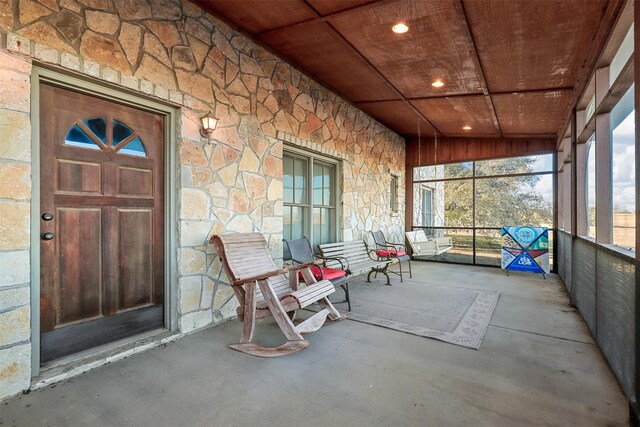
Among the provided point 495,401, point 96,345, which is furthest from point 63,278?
point 495,401

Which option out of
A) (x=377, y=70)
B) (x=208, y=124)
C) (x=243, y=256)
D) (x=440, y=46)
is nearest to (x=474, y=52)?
(x=440, y=46)

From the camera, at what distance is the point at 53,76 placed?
2158 millimetres

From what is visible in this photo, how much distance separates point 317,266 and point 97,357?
2118 millimetres

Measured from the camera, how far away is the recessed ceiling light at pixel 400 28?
9.61 feet

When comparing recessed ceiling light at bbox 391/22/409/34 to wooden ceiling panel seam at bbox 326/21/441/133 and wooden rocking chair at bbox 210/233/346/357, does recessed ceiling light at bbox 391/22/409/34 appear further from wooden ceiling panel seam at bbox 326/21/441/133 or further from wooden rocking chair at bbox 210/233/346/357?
wooden rocking chair at bbox 210/233/346/357

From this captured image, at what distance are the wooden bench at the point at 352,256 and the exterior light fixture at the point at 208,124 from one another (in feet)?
6.65

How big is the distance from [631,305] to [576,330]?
1.40 metres

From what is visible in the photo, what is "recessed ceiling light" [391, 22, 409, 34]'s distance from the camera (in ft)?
9.61

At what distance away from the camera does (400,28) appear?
2979mm

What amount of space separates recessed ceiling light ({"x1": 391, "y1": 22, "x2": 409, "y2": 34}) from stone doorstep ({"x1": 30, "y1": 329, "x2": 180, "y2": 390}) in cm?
334

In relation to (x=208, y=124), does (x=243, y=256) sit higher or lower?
lower

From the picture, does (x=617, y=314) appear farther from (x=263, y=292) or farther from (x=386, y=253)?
(x=386, y=253)

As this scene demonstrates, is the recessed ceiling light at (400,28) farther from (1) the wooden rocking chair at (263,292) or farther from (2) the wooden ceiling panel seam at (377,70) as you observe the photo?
(1) the wooden rocking chair at (263,292)

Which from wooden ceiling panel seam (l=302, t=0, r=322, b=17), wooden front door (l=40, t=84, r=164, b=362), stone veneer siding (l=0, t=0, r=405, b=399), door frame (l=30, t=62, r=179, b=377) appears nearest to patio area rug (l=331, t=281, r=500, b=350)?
stone veneer siding (l=0, t=0, r=405, b=399)
